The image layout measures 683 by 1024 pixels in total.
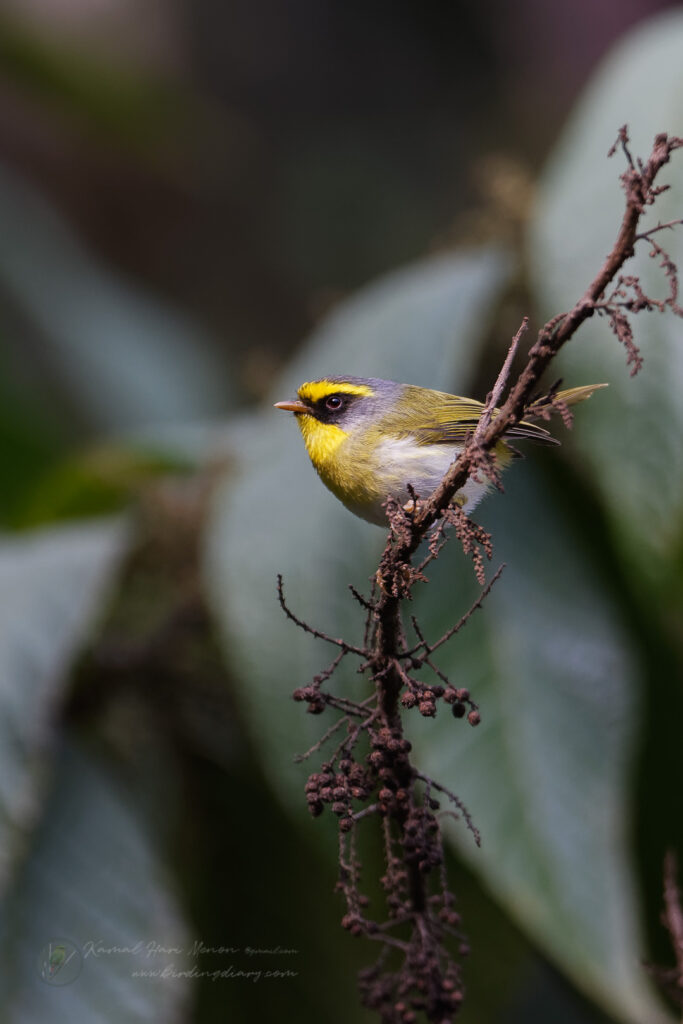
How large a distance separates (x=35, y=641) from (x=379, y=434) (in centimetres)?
111

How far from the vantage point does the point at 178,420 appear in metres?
4.36

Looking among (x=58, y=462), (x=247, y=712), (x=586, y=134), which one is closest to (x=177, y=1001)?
(x=247, y=712)

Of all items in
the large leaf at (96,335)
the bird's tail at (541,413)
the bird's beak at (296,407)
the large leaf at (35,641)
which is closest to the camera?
the bird's tail at (541,413)

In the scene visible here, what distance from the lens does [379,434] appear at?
0.84m

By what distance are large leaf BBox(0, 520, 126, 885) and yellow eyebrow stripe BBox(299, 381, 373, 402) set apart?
1.01 metres

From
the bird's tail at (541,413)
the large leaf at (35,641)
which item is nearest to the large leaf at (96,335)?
the large leaf at (35,641)

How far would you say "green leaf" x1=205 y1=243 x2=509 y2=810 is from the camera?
3.83 ft

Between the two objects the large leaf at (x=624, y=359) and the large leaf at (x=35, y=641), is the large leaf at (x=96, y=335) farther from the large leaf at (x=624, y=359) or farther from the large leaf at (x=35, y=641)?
the large leaf at (x=624, y=359)

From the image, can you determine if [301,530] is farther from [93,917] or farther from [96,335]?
[96,335]

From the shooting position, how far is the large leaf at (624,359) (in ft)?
3.88

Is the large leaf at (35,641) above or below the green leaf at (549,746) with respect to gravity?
above

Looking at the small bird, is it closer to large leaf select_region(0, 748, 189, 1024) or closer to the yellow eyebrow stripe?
the yellow eyebrow stripe

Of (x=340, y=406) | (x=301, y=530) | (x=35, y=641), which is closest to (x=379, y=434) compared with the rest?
(x=340, y=406)

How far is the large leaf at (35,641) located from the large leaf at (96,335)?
2424mm
